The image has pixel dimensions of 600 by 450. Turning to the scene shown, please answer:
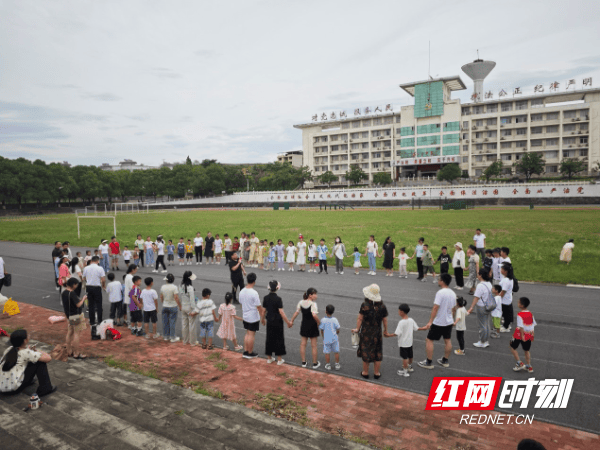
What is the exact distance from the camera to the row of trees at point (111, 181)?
7288cm

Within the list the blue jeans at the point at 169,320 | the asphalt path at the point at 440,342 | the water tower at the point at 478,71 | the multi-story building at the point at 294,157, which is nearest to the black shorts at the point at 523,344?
the asphalt path at the point at 440,342

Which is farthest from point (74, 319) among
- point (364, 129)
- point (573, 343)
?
point (364, 129)

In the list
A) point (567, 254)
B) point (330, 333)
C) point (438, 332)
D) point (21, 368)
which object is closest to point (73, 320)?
point (21, 368)

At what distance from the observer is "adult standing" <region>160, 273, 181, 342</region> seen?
336 inches

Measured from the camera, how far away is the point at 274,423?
5371mm

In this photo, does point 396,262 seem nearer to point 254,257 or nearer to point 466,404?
point 254,257

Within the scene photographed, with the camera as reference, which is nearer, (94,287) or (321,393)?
(321,393)

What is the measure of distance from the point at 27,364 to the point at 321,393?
16.1 feet

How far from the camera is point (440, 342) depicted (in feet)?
29.1

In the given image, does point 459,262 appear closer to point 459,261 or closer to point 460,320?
point 459,261

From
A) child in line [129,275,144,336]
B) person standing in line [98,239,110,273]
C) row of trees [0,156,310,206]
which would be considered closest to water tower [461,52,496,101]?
row of trees [0,156,310,206]

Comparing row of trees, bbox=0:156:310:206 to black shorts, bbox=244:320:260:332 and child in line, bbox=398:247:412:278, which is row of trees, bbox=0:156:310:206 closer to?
child in line, bbox=398:247:412:278

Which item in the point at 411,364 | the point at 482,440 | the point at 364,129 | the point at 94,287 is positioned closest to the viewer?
the point at 482,440

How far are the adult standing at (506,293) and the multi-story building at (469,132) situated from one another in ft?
258
